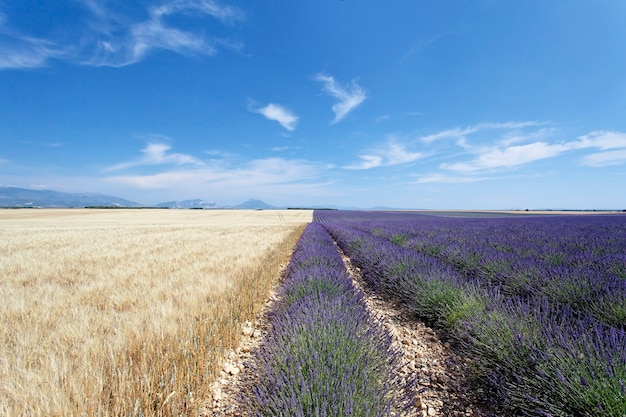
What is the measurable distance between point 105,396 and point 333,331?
5.39 ft

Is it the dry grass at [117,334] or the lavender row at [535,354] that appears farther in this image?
the dry grass at [117,334]

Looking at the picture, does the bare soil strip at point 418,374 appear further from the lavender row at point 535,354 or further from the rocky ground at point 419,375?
the lavender row at point 535,354

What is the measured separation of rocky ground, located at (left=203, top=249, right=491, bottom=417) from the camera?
76.9 inches

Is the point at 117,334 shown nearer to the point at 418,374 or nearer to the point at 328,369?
the point at 328,369

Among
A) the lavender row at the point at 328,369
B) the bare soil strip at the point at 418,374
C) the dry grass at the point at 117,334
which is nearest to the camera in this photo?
the lavender row at the point at 328,369

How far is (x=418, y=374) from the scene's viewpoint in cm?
238

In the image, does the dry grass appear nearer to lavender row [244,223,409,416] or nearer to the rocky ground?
the rocky ground

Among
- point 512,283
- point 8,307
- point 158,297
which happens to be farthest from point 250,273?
point 512,283

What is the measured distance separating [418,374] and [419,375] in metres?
0.02

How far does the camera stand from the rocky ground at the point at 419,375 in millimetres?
1954

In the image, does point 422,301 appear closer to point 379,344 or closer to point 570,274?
point 379,344

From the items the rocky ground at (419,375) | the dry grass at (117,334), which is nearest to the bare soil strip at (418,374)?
the rocky ground at (419,375)

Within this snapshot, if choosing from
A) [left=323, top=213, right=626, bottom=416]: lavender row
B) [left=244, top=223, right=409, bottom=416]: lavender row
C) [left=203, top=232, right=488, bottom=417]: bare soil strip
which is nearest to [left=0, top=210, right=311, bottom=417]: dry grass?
[left=203, top=232, right=488, bottom=417]: bare soil strip

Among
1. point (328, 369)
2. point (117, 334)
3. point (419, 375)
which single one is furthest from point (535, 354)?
point (117, 334)
